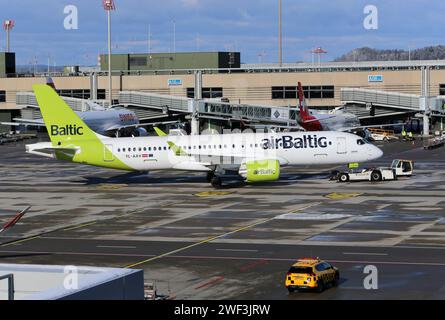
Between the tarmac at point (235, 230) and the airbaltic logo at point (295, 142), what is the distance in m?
3.84

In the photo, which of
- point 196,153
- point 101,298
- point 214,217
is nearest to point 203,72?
point 196,153

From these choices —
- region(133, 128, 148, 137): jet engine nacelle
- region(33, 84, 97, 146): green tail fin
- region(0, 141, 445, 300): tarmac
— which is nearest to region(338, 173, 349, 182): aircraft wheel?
region(0, 141, 445, 300): tarmac

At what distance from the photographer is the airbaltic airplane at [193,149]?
292 ft

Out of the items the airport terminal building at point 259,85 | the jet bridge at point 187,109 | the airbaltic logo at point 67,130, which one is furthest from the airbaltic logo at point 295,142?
the airport terminal building at point 259,85

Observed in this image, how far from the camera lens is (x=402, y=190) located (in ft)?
277

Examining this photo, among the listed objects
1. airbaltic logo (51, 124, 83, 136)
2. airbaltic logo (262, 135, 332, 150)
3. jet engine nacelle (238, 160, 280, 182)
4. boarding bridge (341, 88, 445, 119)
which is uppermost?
boarding bridge (341, 88, 445, 119)

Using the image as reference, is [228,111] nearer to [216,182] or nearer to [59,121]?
→ [59,121]

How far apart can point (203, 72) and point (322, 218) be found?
4191 inches

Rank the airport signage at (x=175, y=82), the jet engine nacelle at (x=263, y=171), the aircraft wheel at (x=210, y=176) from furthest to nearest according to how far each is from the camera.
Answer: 1. the airport signage at (x=175, y=82)
2. the aircraft wheel at (x=210, y=176)
3. the jet engine nacelle at (x=263, y=171)

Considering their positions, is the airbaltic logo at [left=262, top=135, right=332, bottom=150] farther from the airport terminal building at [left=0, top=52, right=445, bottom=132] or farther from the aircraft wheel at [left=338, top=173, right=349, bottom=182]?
the airport terminal building at [left=0, top=52, right=445, bottom=132]

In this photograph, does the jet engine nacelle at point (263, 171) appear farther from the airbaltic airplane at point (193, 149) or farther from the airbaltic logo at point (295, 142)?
the airbaltic logo at point (295, 142)

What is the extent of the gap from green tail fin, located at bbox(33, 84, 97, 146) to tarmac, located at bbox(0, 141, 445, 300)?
5.09m

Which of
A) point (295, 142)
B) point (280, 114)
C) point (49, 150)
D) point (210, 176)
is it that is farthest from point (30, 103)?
point (295, 142)

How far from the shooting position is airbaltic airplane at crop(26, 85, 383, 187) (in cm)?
8894
